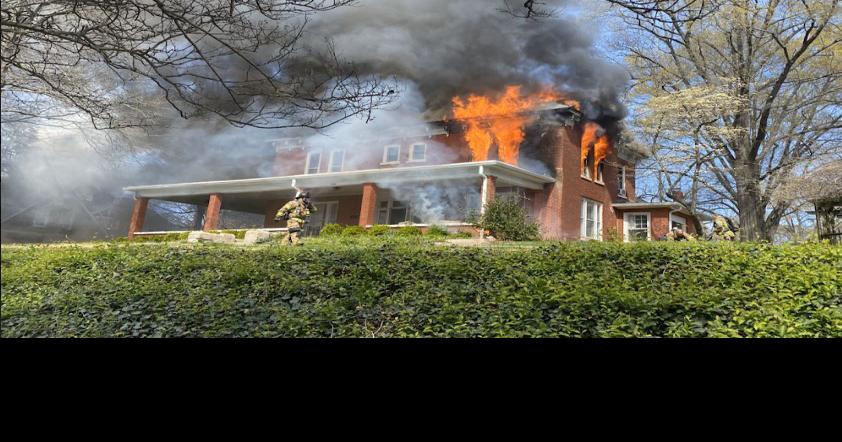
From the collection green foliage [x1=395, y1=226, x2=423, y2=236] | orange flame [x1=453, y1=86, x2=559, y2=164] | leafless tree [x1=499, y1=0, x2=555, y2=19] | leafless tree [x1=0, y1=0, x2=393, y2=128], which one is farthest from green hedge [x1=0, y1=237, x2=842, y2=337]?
leafless tree [x1=499, y1=0, x2=555, y2=19]

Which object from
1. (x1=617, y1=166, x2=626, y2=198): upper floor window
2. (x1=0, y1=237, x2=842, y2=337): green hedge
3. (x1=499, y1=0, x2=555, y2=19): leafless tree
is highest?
(x1=499, y1=0, x2=555, y2=19): leafless tree

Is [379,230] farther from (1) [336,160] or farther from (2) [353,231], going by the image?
(1) [336,160]

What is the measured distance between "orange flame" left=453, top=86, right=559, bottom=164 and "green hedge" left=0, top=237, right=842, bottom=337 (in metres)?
0.54

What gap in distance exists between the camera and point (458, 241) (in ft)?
8.04

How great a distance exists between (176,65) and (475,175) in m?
1.79

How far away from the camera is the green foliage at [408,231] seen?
249cm

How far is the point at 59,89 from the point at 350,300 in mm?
2227

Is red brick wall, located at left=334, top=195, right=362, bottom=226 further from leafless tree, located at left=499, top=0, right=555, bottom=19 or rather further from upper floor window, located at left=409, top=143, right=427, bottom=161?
leafless tree, located at left=499, top=0, right=555, bottom=19

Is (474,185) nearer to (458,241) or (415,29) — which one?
(458,241)

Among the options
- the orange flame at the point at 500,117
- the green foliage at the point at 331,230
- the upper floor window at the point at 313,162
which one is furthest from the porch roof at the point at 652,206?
the upper floor window at the point at 313,162

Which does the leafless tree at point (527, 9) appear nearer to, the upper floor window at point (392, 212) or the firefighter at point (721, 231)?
the upper floor window at point (392, 212)

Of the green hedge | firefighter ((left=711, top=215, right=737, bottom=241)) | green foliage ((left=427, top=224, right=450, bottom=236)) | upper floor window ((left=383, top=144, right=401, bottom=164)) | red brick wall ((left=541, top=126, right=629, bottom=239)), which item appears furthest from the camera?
upper floor window ((left=383, top=144, right=401, bottom=164))

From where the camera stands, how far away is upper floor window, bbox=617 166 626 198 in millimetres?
2307

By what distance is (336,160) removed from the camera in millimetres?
2629
